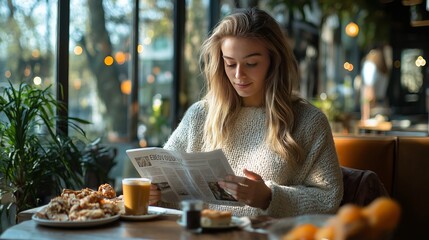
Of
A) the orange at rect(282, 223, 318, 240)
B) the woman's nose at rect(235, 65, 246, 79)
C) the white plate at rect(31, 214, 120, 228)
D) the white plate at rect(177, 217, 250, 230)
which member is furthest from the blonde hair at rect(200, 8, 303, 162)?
the orange at rect(282, 223, 318, 240)

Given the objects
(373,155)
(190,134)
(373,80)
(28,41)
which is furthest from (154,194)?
(373,80)

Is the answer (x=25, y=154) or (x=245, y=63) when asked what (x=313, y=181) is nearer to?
(x=245, y=63)

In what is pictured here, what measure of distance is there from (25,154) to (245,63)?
3.30 ft

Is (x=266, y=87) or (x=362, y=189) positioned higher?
(x=266, y=87)

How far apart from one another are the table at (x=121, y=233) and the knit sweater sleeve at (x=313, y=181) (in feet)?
1.52

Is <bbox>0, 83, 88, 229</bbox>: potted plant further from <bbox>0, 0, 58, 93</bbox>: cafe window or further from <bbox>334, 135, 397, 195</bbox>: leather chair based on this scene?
<bbox>334, 135, 397, 195</bbox>: leather chair

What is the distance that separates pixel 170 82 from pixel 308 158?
3.12 meters

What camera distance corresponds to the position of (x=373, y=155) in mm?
3094

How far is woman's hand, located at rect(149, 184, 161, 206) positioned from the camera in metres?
2.26

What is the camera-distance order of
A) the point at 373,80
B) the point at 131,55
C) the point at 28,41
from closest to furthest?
the point at 28,41 → the point at 131,55 → the point at 373,80

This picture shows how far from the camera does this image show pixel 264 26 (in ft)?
8.07

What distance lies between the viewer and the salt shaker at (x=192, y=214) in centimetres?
174

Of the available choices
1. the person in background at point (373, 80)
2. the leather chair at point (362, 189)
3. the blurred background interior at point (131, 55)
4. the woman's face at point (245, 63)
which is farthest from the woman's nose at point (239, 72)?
the person in background at point (373, 80)

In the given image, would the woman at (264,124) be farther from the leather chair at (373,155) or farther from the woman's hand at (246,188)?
the leather chair at (373,155)
